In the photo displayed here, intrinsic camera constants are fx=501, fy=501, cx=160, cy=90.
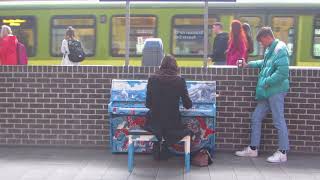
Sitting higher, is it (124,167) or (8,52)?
(8,52)

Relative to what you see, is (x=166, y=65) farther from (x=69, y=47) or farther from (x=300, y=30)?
(x=300, y=30)

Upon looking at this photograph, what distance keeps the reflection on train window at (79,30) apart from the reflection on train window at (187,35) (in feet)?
6.74

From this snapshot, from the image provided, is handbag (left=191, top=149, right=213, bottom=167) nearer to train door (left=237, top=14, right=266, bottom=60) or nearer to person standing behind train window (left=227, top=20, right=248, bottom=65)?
person standing behind train window (left=227, top=20, right=248, bottom=65)

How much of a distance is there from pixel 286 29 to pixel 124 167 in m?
7.18

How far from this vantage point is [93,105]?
23.4ft

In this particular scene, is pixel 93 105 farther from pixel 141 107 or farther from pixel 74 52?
pixel 74 52

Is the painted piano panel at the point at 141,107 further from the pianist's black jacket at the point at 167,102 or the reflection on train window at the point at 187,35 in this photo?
the reflection on train window at the point at 187,35

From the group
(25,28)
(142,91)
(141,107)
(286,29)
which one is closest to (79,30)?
(25,28)

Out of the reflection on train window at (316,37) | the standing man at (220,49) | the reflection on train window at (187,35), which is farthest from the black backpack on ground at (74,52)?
the reflection on train window at (316,37)

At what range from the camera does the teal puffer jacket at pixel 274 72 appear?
624 cm

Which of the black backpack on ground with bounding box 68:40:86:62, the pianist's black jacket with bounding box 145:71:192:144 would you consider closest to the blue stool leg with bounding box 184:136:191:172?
the pianist's black jacket with bounding box 145:71:192:144

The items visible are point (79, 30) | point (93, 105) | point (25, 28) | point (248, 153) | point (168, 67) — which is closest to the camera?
point (168, 67)

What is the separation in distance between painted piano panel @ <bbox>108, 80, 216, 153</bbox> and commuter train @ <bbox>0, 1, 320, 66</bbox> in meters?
5.06

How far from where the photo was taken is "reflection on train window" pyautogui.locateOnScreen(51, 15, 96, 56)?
41.2ft
